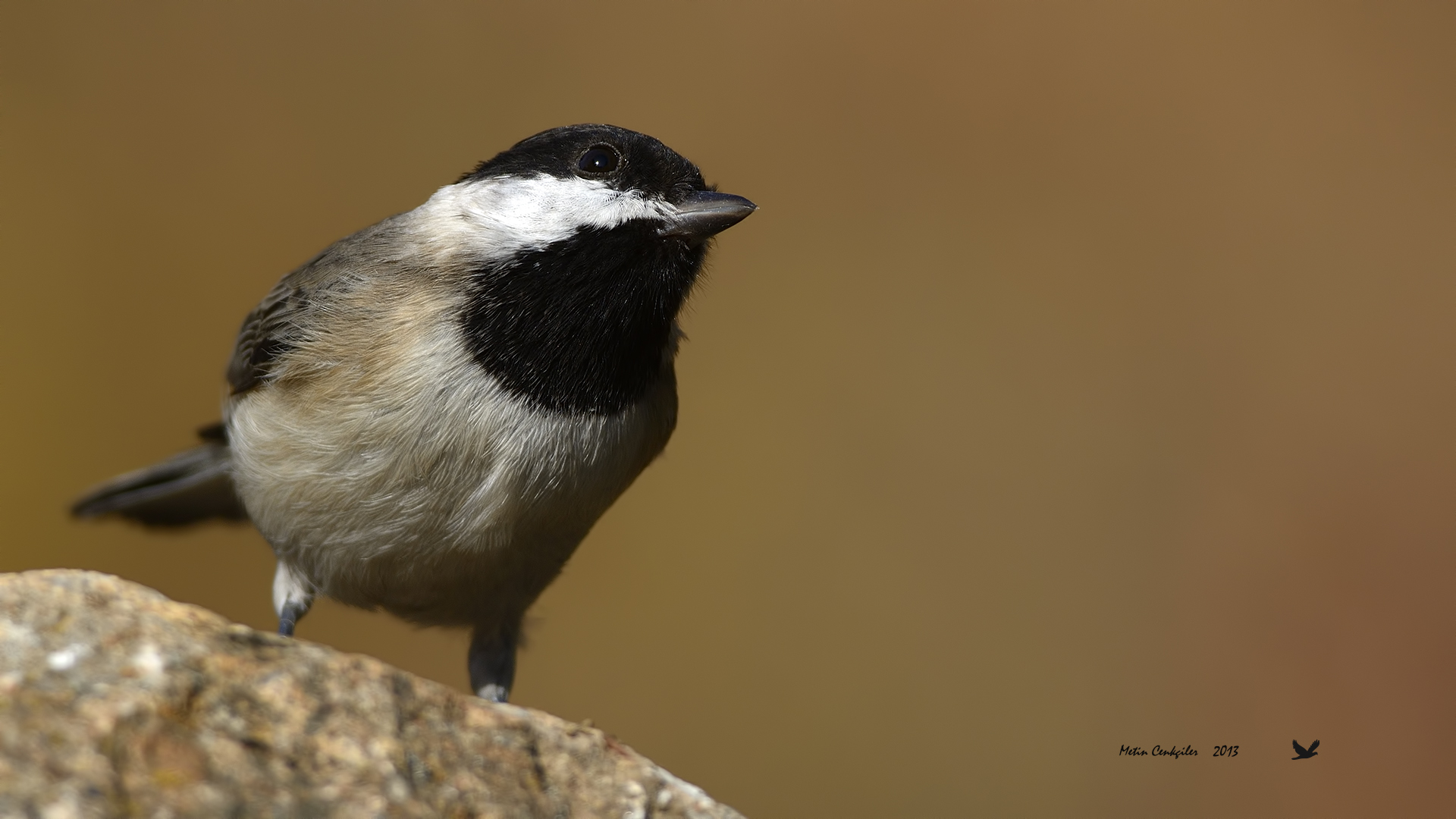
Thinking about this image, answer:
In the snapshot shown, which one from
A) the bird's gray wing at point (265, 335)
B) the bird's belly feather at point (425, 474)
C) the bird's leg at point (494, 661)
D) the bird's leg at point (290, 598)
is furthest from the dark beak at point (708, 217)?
the bird's leg at point (290, 598)

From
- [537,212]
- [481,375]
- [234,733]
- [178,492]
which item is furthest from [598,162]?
[178,492]

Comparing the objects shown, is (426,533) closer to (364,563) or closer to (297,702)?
(364,563)

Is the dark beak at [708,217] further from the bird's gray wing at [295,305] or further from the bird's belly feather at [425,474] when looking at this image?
the bird's gray wing at [295,305]

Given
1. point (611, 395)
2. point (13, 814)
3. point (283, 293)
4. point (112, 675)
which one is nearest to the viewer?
point (13, 814)

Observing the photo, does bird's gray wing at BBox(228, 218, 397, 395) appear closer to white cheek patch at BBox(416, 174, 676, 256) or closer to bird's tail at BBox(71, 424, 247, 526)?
white cheek patch at BBox(416, 174, 676, 256)

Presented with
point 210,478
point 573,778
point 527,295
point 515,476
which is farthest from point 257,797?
point 210,478

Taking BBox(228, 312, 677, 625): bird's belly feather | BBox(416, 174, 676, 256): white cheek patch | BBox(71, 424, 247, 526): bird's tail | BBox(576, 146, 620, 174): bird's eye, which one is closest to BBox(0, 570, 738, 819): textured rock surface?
BBox(228, 312, 677, 625): bird's belly feather
